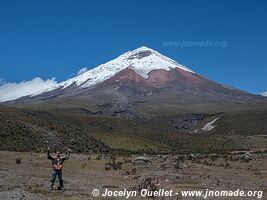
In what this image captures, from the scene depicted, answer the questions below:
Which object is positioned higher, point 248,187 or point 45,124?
point 45,124

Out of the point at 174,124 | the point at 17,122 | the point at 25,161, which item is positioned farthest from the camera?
the point at 174,124

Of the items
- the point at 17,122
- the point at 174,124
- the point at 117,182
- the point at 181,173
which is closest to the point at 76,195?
the point at 117,182

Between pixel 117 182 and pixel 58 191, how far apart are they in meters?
6.88

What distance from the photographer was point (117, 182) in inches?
1271

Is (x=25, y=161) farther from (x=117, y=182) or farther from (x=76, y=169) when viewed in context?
(x=117, y=182)

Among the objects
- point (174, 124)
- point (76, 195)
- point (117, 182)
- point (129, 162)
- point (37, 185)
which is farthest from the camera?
point (174, 124)

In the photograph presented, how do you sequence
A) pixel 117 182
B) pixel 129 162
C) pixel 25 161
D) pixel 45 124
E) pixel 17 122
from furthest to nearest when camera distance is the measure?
pixel 45 124 → pixel 17 122 → pixel 129 162 → pixel 25 161 → pixel 117 182

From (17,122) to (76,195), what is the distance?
167 ft

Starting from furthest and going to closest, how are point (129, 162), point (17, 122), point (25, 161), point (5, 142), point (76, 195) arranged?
point (17, 122)
point (5, 142)
point (129, 162)
point (25, 161)
point (76, 195)

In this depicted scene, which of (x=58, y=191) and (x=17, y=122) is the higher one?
(x=17, y=122)

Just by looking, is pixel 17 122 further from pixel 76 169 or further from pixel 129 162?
pixel 76 169

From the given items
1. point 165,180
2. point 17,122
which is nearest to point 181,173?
point 165,180

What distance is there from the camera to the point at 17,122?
73312mm

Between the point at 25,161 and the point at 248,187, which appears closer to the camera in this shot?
the point at 248,187
